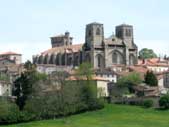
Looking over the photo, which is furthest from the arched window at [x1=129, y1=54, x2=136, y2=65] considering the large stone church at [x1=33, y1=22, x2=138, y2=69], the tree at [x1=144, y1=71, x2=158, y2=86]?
the tree at [x1=144, y1=71, x2=158, y2=86]

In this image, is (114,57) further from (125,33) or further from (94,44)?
(125,33)

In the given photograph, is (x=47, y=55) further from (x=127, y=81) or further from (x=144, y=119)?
(x=144, y=119)

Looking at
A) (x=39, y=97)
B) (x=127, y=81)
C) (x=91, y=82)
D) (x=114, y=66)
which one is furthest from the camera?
(x=114, y=66)

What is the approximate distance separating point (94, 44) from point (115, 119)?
6560 centimetres

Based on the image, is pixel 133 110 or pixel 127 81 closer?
pixel 133 110

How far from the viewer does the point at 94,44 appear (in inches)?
6378

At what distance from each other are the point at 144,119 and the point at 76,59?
7173 centimetres

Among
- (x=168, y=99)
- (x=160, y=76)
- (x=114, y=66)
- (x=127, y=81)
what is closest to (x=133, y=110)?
(x=168, y=99)

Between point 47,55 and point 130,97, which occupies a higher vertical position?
point 47,55

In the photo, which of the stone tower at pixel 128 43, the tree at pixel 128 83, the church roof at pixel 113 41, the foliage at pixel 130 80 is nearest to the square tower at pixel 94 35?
the church roof at pixel 113 41

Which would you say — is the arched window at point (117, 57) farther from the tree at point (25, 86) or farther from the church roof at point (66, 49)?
the tree at point (25, 86)

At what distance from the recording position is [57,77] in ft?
376

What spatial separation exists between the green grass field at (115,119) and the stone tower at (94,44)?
5252 cm

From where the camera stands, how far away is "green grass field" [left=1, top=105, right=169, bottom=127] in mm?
92688
